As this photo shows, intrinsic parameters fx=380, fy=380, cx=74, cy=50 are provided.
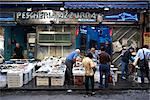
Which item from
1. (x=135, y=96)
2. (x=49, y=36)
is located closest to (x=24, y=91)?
(x=135, y=96)

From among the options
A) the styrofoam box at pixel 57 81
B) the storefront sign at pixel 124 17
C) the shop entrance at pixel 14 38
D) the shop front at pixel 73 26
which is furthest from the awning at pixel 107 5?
the styrofoam box at pixel 57 81

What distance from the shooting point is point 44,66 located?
2120cm

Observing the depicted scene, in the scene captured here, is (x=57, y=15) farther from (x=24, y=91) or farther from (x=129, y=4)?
(x=24, y=91)

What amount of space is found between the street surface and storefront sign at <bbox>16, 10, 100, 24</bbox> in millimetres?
7784

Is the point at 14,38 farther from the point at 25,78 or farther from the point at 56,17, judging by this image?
the point at 25,78

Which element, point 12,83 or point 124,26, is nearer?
point 12,83

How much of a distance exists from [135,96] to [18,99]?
5174 mm

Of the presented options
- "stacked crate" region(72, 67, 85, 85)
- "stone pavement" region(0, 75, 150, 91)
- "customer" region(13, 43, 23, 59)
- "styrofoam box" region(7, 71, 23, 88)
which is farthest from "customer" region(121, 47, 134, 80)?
"customer" region(13, 43, 23, 59)

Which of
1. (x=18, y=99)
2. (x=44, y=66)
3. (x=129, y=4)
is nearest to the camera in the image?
(x=18, y=99)

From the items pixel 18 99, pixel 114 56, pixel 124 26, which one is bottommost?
pixel 18 99

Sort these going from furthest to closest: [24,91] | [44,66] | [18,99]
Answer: [44,66] → [24,91] → [18,99]

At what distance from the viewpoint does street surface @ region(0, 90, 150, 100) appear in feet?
54.0

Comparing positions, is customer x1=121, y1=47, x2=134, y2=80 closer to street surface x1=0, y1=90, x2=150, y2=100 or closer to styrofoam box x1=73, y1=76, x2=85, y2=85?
styrofoam box x1=73, y1=76, x2=85, y2=85

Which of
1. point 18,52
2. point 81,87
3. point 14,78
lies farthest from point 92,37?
point 14,78
